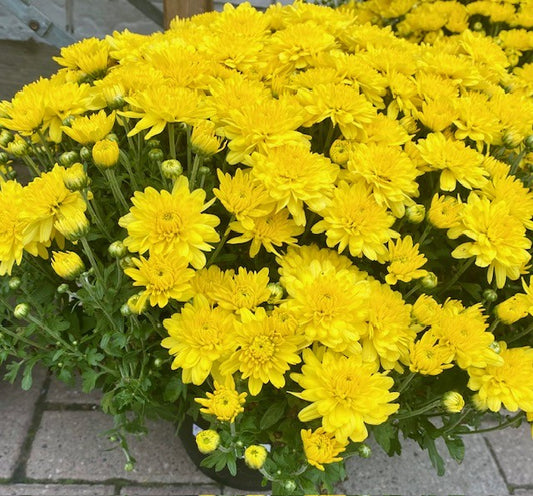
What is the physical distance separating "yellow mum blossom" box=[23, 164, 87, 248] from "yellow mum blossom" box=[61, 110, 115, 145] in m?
0.09

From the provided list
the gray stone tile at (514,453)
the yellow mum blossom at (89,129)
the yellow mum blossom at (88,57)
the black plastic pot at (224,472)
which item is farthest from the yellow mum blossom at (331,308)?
the gray stone tile at (514,453)

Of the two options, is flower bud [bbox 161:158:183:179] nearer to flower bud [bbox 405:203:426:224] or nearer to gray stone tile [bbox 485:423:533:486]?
flower bud [bbox 405:203:426:224]

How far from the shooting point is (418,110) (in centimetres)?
150

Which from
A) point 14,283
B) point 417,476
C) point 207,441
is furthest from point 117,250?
Result: point 417,476

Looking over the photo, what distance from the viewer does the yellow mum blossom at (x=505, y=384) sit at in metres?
1.14

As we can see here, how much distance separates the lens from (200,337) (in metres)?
1.09

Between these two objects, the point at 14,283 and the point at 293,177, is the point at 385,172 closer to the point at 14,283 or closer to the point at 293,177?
the point at 293,177

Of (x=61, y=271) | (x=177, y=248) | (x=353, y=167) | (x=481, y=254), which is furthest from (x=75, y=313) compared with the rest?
(x=481, y=254)

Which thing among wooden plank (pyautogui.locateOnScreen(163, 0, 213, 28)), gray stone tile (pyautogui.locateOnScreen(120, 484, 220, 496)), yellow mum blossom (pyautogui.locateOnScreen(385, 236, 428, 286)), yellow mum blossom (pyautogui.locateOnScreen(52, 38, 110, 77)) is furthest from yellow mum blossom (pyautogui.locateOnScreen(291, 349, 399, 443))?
wooden plank (pyautogui.locateOnScreen(163, 0, 213, 28))

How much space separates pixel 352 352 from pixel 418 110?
760 mm

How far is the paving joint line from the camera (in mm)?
1820

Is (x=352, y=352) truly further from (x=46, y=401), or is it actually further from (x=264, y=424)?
(x=46, y=401)

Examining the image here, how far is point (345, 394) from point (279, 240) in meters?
0.35

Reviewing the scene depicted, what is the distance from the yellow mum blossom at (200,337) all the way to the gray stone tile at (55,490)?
36.6 inches
